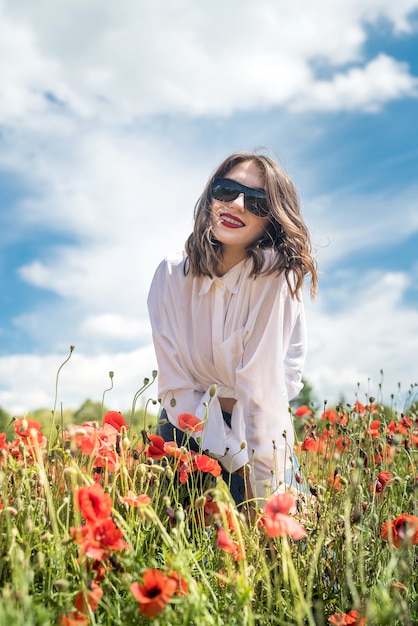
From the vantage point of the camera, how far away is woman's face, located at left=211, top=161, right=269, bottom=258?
3.53 m

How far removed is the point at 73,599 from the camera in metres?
1.88

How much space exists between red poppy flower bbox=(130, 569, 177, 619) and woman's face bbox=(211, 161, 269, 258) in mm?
2151

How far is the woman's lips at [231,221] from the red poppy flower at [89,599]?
83.5 inches

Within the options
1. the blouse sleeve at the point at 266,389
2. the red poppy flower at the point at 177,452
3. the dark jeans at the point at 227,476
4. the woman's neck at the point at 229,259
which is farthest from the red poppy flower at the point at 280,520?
the woman's neck at the point at 229,259

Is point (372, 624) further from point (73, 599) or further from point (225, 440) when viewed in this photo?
point (225, 440)

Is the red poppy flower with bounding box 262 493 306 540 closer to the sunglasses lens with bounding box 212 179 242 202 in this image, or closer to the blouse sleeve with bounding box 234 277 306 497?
the blouse sleeve with bounding box 234 277 306 497

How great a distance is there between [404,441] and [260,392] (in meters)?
0.85

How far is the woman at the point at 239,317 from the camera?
329 centimetres

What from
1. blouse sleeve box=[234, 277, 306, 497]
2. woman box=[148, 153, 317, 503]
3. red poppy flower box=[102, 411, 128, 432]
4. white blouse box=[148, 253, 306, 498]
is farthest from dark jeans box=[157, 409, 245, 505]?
red poppy flower box=[102, 411, 128, 432]

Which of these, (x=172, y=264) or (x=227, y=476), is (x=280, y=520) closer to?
(x=227, y=476)

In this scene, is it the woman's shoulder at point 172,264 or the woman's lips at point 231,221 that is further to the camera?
the woman's shoulder at point 172,264

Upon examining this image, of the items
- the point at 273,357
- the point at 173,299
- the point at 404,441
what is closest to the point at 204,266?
the point at 173,299

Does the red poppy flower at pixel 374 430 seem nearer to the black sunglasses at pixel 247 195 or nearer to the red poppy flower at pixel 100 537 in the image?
the black sunglasses at pixel 247 195

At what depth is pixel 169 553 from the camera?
196 centimetres
